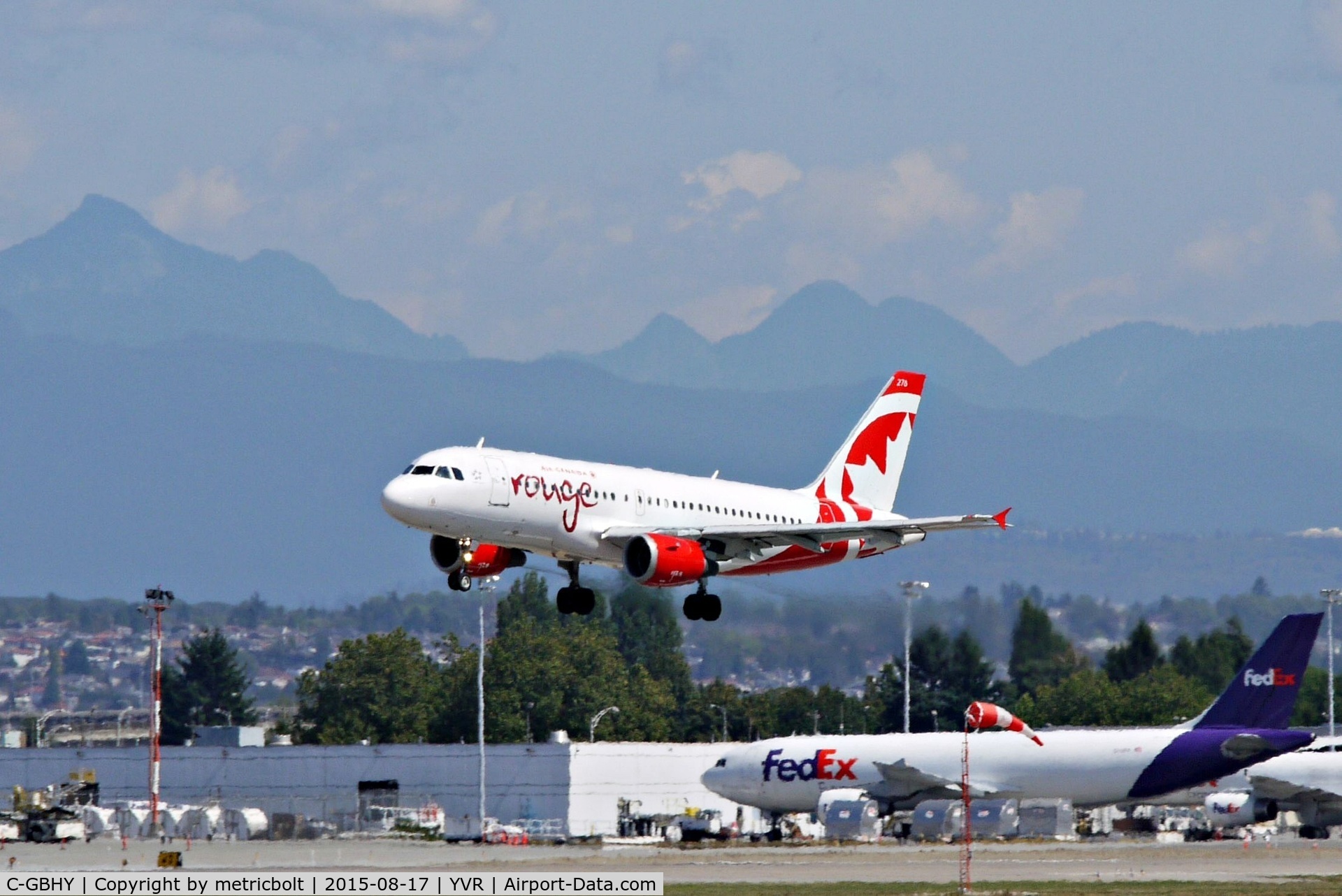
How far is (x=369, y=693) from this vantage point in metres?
152

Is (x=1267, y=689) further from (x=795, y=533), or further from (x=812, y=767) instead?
(x=795, y=533)

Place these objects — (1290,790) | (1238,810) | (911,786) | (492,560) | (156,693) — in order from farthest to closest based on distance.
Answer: (156,693)
(911,786)
(1238,810)
(1290,790)
(492,560)

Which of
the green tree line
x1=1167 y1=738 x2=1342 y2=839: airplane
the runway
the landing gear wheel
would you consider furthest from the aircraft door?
the green tree line

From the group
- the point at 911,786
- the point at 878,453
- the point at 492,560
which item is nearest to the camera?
the point at 492,560

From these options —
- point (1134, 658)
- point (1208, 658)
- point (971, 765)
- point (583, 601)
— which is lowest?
point (971, 765)

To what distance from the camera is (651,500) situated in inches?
2522

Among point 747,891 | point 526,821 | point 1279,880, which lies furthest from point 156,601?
point 1279,880

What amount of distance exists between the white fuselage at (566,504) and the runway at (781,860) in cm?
1085

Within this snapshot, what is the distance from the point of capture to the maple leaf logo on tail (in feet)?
244

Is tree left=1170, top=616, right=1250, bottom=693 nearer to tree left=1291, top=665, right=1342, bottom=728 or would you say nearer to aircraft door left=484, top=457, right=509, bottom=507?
tree left=1291, top=665, right=1342, bottom=728

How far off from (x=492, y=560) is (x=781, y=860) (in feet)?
64.3

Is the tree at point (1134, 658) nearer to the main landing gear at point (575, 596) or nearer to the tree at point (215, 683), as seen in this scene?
the tree at point (215, 683)

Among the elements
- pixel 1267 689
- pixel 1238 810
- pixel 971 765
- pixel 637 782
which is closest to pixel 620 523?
pixel 971 765

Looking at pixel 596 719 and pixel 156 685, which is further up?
pixel 156 685
